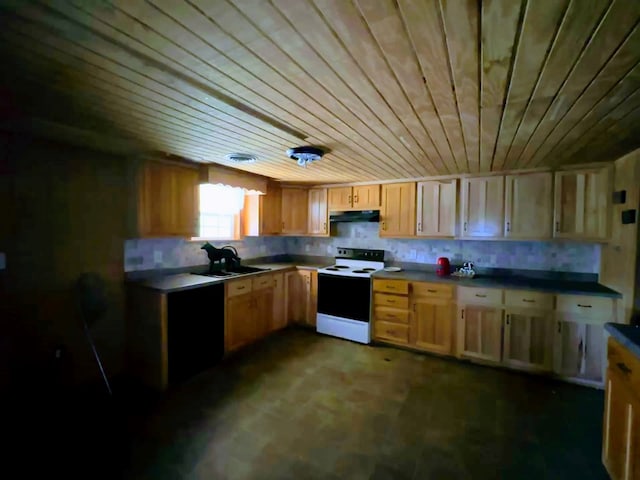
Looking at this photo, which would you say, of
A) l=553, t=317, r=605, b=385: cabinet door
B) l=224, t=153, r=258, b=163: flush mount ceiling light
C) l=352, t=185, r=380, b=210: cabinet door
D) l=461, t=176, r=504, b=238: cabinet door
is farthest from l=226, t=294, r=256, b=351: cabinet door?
l=553, t=317, r=605, b=385: cabinet door

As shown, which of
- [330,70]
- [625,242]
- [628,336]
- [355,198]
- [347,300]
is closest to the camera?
[330,70]

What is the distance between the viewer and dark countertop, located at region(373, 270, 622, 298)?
9.23 ft

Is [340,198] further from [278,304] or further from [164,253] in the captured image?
[164,253]

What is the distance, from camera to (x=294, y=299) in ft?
14.4

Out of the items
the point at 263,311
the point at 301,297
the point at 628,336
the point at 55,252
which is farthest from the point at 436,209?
the point at 55,252

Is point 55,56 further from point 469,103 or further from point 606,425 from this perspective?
point 606,425

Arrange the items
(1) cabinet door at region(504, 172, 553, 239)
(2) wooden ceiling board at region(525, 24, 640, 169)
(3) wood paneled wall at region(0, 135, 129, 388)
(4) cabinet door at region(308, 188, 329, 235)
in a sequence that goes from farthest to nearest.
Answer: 1. (4) cabinet door at region(308, 188, 329, 235)
2. (1) cabinet door at region(504, 172, 553, 239)
3. (3) wood paneled wall at region(0, 135, 129, 388)
4. (2) wooden ceiling board at region(525, 24, 640, 169)

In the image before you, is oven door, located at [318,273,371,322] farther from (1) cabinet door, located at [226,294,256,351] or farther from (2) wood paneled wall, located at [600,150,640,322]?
(2) wood paneled wall, located at [600,150,640,322]

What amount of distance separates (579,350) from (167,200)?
4.30m

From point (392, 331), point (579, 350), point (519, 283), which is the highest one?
point (519, 283)

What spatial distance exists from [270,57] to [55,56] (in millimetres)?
885

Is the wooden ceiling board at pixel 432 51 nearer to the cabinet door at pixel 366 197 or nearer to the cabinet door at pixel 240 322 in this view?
the cabinet door at pixel 366 197

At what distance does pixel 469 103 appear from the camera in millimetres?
1581

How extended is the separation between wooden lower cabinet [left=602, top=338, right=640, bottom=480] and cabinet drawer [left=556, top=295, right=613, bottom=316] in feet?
4.21
